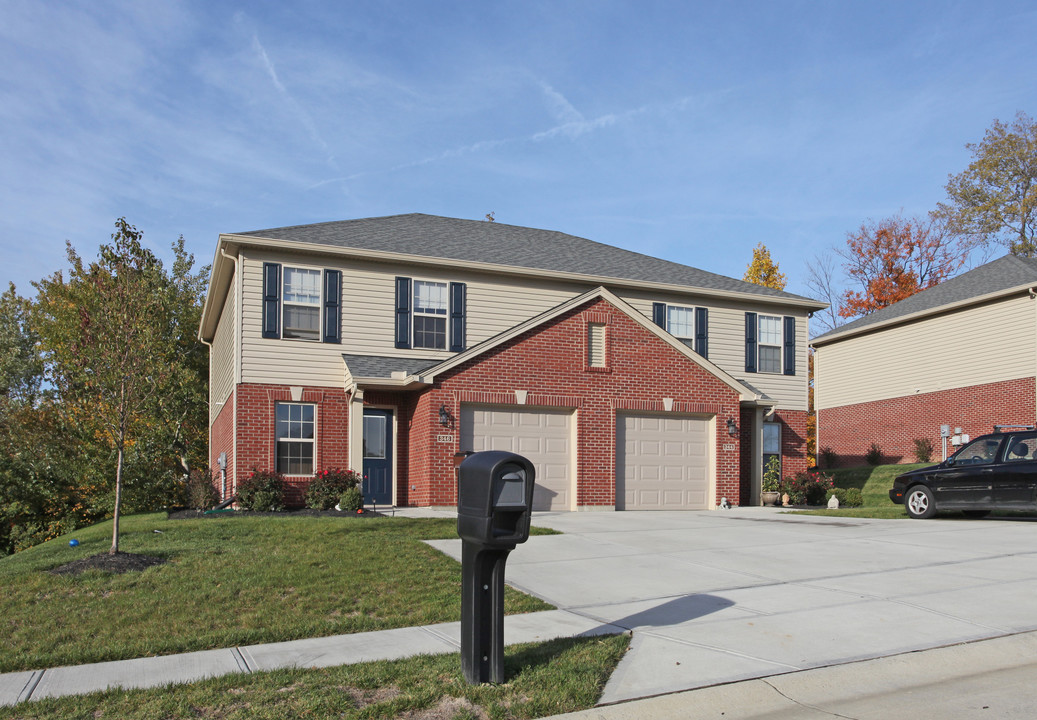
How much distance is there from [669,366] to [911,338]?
1432cm

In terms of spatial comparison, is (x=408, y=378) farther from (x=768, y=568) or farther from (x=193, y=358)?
(x=193, y=358)

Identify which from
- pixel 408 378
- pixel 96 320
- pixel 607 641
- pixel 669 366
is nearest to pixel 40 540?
pixel 408 378

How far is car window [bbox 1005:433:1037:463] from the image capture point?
14.9 meters

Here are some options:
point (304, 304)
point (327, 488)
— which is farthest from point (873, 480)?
point (304, 304)

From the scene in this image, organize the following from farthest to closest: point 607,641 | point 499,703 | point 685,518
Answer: point 685,518 → point 607,641 → point 499,703

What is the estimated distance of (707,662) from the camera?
246 inches

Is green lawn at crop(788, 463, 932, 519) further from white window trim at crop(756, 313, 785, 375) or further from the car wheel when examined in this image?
the car wheel

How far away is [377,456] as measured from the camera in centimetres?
1975

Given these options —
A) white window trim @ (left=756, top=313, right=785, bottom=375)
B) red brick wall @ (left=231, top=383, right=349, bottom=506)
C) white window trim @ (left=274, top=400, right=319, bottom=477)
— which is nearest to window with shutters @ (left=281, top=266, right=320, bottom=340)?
red brick wall @ (left=231, top=383, right=349, bottom=506)

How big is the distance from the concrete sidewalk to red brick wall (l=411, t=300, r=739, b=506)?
10.5m

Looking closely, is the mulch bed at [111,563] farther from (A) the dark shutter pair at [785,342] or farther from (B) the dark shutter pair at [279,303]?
(A) the dark shutter pair at [785,342]

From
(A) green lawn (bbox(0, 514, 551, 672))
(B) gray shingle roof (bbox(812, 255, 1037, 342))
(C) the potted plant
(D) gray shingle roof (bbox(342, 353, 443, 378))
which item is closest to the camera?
(A) green lawn (bbox(0, 514, 551, 672))

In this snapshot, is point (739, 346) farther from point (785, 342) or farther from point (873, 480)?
point (873, 480)

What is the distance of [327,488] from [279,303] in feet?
15.0
